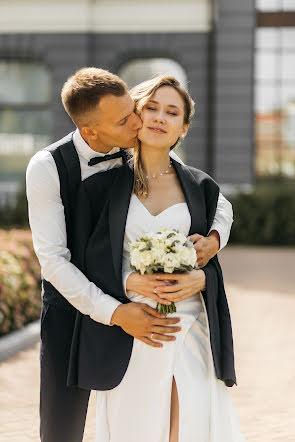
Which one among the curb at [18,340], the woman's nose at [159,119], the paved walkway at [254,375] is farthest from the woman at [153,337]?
the curb at [18,340]

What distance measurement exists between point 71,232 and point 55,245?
0.13 m

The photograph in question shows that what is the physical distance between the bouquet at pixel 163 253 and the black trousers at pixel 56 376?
0.55 m

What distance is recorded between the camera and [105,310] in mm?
2957

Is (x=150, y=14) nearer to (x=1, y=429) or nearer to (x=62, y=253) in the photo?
(x=1, y=429)

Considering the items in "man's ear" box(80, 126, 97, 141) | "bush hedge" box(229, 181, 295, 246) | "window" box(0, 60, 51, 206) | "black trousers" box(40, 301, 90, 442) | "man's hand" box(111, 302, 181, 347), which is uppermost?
"man's ear" box(80, 126, 97, 141)

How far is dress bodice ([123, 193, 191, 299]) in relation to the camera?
3.07m

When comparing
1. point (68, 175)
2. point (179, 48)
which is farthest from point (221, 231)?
point (179, 48)

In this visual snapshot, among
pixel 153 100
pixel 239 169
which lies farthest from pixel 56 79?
pixel 153 100

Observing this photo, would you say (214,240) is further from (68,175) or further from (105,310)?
(68,175)

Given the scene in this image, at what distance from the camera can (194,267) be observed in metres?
3.04

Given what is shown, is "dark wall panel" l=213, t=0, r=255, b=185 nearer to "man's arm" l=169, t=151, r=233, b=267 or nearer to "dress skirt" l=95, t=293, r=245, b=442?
"man's arm" l=169, t=151, r=233, b=267

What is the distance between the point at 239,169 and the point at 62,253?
1607 centimetres

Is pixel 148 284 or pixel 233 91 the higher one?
pixel 148 284

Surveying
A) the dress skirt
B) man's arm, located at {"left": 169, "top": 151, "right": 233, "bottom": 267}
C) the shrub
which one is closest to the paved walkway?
the dress skirt
